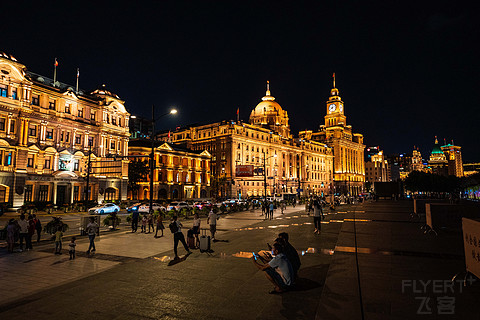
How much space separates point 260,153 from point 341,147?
232ft

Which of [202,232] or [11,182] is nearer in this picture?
[202,232]

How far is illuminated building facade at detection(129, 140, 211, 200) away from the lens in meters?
68.5

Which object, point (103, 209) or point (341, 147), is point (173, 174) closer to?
point (103, 209)

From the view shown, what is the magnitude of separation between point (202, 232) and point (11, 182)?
3456 cm

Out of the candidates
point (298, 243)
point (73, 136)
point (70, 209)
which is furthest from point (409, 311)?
point (73, 136)

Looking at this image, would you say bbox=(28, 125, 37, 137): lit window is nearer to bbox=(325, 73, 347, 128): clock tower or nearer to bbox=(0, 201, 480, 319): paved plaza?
bbox=(0, 201, 480, 319): paved plaza

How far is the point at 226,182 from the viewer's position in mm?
92188

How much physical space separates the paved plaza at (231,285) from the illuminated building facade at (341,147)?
456ft

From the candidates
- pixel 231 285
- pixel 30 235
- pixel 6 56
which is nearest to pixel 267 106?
pixel 6 56

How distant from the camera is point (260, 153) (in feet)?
347

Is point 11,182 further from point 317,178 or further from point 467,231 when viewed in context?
point 317,178

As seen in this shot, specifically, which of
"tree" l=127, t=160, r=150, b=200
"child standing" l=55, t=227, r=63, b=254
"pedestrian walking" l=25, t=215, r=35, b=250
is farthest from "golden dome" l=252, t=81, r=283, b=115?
"child standing" l=55, t=227, r=63, b=254

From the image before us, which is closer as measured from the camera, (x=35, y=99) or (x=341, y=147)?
(x=35, y=99)

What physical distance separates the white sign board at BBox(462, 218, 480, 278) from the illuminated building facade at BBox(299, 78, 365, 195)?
14229 centimetres
